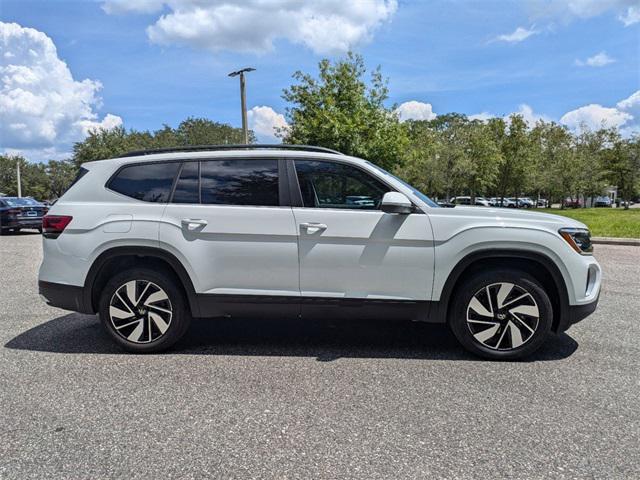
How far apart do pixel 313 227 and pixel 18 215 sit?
17584 millimetres

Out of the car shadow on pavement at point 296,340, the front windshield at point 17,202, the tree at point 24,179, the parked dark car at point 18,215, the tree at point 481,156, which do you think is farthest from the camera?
the tree at point 24,179

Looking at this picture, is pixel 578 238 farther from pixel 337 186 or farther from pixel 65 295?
pixel 65 295

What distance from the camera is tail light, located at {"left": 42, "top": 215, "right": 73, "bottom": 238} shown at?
4.05m

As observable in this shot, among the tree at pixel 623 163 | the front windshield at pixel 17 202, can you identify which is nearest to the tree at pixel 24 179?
the front windshield at pixel 17 202

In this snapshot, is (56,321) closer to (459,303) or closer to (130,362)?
(130,362)

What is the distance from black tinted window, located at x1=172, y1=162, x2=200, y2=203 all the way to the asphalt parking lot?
4.53ft

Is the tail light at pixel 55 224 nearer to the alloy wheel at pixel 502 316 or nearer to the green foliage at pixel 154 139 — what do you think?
the alloy wheel at pixel 502 316

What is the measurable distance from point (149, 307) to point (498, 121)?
41332 mm

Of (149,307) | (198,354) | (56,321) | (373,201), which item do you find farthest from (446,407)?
(56,321)

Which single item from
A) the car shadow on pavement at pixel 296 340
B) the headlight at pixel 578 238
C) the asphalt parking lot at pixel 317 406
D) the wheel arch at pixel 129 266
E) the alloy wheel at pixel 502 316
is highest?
the headlight at pixel 578 238

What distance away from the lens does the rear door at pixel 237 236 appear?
152 inches

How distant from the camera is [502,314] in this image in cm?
381

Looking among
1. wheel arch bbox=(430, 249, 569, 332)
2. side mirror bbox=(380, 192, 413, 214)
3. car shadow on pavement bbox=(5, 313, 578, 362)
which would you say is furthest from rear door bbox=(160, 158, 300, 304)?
wheel arch bbox=(430, 249, 569, 332)

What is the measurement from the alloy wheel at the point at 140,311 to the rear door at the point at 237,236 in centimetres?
36
